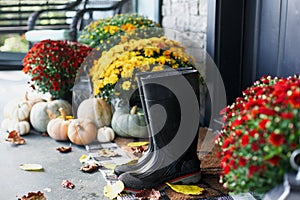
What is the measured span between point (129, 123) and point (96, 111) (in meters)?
0.24

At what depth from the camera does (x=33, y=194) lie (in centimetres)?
170

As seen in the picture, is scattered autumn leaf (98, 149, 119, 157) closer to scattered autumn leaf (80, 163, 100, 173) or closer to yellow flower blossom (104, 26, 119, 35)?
scattered autumn leaf (80, 163, 100, 173)

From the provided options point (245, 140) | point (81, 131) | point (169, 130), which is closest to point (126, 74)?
point (81, 131)

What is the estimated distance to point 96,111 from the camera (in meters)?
2.49

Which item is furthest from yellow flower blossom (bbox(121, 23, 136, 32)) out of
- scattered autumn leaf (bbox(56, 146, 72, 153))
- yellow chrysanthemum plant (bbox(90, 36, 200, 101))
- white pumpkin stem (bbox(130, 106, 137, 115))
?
scattered autumn leaf (bbox(56, 146, 72, 153))

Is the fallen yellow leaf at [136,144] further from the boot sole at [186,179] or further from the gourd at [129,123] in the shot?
the boot sole at [186,179]

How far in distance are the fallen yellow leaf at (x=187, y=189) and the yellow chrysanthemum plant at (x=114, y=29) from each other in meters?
1.35

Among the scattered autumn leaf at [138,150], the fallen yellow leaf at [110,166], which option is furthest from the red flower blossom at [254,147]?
the scattered autumn leaf at [138,150]

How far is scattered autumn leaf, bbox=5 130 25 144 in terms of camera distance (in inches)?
96.0

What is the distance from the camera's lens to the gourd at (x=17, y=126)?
8.44 ft

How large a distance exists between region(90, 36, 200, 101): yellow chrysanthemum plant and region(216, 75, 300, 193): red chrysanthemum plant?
1.32 metres

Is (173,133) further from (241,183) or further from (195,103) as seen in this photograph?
(241,183)

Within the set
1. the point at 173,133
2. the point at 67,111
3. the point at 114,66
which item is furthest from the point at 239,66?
the point at 67,111

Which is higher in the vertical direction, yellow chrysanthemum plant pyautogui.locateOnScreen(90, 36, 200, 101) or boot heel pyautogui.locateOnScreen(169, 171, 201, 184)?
yellow chrysanthemum plant pyautogui.locateOnScreen(90, 36, 200, 101)
